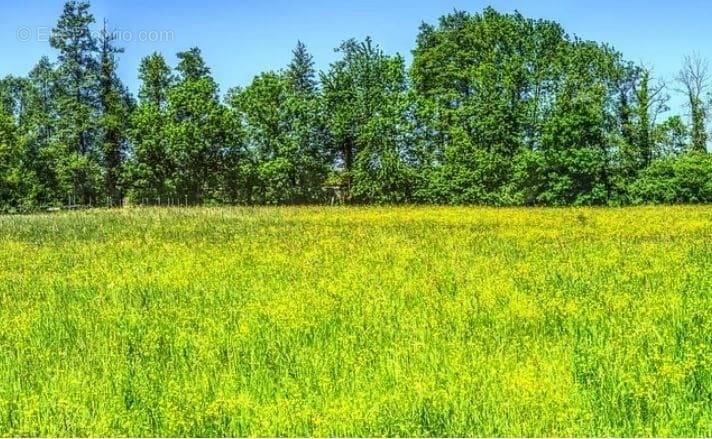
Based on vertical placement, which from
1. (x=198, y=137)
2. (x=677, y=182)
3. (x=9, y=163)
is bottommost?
(x=677, y=182)

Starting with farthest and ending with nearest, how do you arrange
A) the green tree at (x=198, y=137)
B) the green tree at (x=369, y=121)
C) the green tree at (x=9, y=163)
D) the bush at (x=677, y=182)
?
the green tree at (x=198, y=137)
the green tree at (x=369, y=121)
the green tree at (x=9, y=163)
the bush at (x=677, y=182)

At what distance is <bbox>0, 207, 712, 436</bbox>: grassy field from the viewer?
4.94 meters

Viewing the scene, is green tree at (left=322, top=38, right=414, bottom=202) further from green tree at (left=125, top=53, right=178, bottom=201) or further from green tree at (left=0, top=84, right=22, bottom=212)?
green tree at (left=0, top=84, right=22, bottom=212)

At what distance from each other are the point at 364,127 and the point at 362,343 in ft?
147

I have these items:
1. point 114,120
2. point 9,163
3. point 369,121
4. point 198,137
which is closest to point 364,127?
point 369,121

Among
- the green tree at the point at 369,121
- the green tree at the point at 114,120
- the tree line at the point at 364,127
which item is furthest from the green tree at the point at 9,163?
the green tree at the point at 369,121

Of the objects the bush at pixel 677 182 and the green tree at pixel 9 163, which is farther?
the green tree at pixel 9 163

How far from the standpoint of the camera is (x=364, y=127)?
50.9 m

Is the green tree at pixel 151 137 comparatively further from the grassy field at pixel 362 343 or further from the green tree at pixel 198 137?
the grassy field at pixel 362 343

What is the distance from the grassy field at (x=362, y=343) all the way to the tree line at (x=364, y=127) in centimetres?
3439

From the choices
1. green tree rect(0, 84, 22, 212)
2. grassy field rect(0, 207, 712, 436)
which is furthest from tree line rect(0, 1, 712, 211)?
grassy field rect(0, 207, 712, 436)

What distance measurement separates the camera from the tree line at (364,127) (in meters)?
47.4

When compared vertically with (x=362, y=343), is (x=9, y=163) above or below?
above

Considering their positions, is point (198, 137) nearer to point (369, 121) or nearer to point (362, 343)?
point (369, 121)
